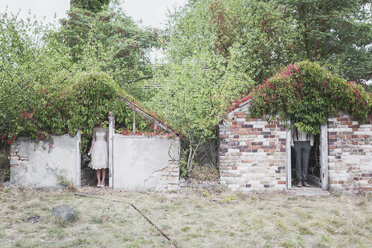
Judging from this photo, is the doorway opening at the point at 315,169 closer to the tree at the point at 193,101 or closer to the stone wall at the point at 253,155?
the stone wall at the point at 253,155

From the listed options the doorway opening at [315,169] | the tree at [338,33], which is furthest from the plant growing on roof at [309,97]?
the tree at [338,33]

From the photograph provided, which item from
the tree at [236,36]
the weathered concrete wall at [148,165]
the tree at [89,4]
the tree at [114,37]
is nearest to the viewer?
the weathered concrete wall at [148,165]

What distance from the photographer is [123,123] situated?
29.4 feet

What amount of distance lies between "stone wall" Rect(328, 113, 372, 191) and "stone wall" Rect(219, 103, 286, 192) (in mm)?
1384

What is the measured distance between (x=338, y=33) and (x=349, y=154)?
7907mm

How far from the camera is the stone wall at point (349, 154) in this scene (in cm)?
802

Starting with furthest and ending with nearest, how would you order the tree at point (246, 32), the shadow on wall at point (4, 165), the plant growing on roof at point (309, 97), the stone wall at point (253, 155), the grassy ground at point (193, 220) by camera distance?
the tree at point (246, 32) → the shadow on wall at point (4, 165) → the stone wall at point (253, 155) → the plant growing on roof at point (309, 97) → the grassy ground at point (193, 220)

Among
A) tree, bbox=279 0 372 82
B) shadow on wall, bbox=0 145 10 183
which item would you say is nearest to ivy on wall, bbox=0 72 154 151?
shadow on wall, bbox=0 145 10 183

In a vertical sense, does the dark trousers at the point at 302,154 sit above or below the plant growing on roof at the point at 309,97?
below

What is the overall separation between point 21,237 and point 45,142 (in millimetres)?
3976

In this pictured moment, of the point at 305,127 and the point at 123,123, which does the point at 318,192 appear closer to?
the point at 305,127

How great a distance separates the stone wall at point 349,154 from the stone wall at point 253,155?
138 cm

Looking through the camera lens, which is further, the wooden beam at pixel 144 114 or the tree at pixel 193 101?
the wooden beam at pixel 144 114

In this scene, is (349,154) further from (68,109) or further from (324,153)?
(68,109)
